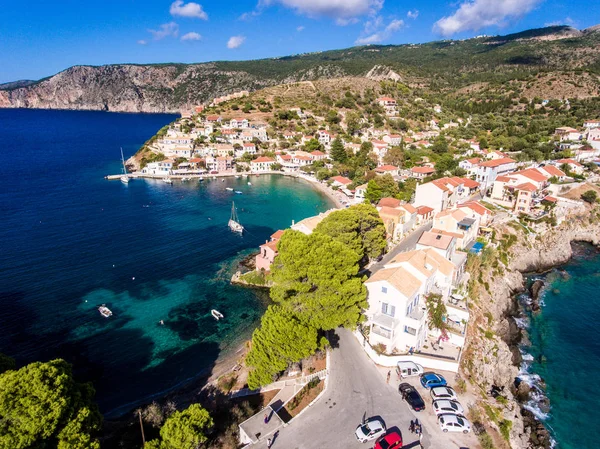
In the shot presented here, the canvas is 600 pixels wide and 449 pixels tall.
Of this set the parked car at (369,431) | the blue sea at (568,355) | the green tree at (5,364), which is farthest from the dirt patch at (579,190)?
the green tree at (5,364)

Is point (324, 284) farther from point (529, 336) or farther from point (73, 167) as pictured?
point (73, 167)

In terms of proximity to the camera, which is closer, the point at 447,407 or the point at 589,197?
the point at 447,407

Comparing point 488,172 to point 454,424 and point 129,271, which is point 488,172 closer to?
point 454,424

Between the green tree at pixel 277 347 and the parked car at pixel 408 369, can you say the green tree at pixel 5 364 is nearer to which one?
the green tree at pixel 277 347

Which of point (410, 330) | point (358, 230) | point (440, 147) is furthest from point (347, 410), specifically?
point (440, 147)

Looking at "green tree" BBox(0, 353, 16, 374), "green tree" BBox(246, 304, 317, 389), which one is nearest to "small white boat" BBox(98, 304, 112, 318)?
"green tree" BBox(0, 353, 16, 374)

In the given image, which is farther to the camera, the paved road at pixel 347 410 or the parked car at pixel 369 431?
the paved road at pixel 347 410
